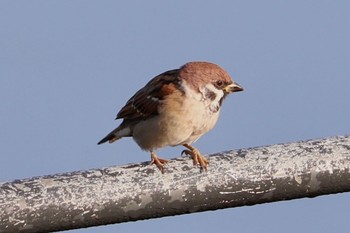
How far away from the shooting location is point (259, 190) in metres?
2.23

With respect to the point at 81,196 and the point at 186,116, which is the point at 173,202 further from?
the point at 186,116

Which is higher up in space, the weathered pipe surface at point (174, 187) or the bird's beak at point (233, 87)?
the weathered pipe surface at point (174, 187)

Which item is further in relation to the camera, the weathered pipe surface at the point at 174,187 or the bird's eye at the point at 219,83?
the bird's eye at the point at 219,83

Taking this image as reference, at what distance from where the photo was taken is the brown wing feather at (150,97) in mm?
5238

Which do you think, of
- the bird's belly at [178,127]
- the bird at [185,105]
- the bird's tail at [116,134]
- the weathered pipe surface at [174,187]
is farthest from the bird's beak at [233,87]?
the weathered pipe surface at [174,187]

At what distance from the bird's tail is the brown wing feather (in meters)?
0.09

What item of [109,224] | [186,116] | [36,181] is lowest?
[186,116]

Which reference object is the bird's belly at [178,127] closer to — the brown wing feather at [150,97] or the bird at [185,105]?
the bird at [185,105]

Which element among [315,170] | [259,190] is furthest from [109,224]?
[315,170]

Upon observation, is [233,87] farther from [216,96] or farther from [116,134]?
[116,134]

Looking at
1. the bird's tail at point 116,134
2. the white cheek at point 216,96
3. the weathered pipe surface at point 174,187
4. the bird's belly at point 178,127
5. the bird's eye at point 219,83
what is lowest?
the bird's tail at point 116,134

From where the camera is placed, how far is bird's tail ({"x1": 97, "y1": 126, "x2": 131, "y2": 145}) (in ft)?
18.9

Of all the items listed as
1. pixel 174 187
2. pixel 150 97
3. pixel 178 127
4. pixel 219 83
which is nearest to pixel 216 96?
pixel 219 83

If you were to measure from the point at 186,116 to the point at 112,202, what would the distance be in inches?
116
